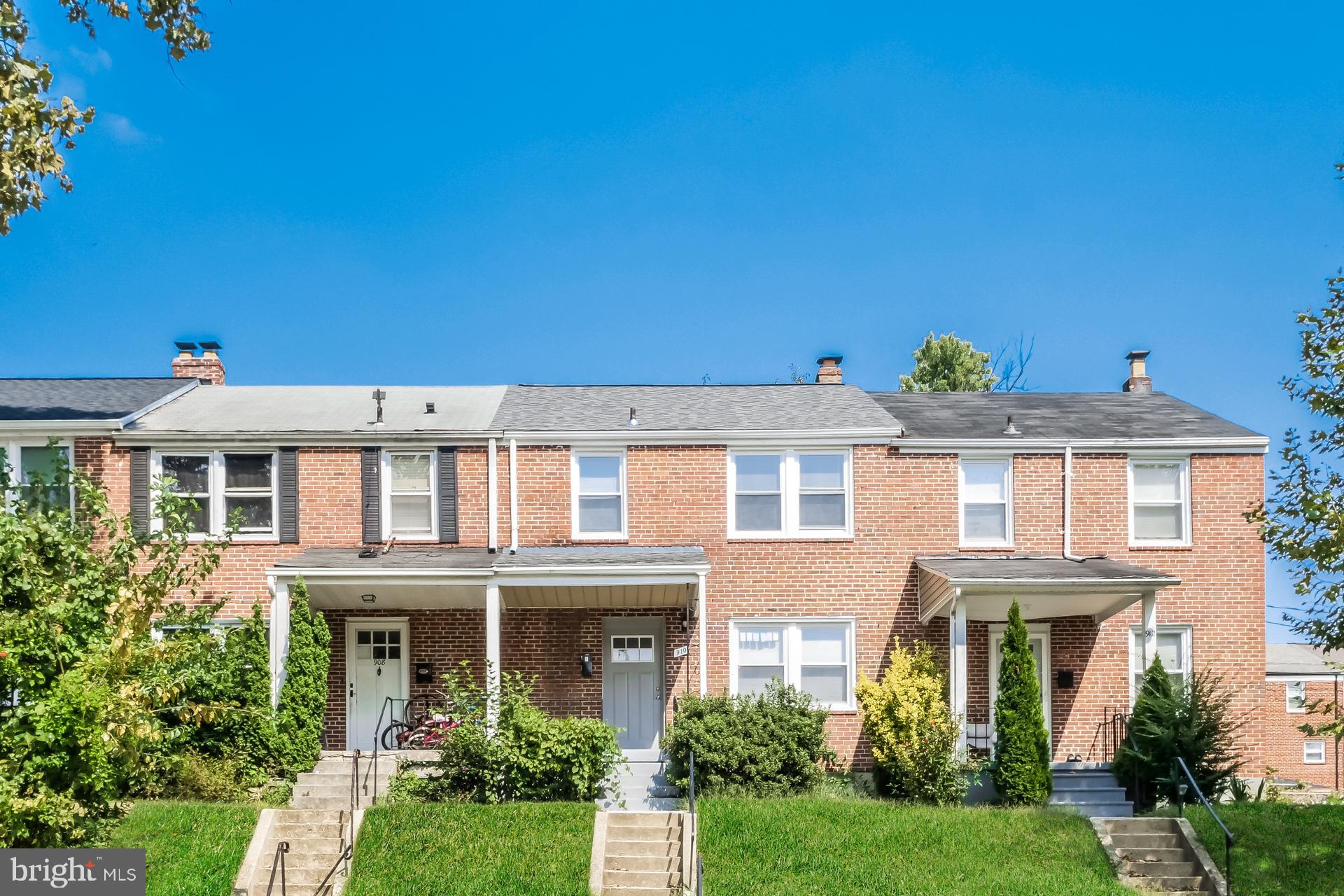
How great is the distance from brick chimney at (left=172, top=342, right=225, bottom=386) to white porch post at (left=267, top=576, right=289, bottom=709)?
23.2ft

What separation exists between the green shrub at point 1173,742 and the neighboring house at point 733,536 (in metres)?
1.85

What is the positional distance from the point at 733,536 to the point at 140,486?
9.48 metres

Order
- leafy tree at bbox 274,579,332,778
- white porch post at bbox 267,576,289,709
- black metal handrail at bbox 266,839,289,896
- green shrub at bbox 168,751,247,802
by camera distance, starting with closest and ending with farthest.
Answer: black metal handrail at bbox 266,839,289,896, green shrub at bbox 168,751,247,802, leafy tree at bbox 274,579,332,778, white porch post at bbox 267,576,289,709

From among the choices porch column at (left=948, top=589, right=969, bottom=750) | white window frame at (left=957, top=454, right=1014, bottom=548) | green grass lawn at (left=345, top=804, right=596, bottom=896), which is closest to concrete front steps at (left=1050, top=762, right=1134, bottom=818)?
porch column at (left=948, top=589, right=969, bottom=750)

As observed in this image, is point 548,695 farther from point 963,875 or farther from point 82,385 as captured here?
point 82,385

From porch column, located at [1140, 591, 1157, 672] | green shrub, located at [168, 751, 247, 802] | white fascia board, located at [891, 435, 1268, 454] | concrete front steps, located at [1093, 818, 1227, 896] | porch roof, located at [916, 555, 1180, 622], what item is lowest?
concrete front steps, located at [1093, 818, 1227, 896]

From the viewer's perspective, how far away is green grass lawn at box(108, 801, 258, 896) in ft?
46.2

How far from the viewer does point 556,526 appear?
20.2 meters

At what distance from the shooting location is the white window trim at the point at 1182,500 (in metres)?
20.6

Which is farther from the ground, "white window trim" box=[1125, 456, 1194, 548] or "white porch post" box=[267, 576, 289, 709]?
"white window trim" box=[1125, 456, 1194, 548]

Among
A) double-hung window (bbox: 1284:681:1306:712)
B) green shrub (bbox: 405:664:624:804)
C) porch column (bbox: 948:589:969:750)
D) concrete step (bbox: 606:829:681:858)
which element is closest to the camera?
concrete step (bbox: 606:829:681:858)

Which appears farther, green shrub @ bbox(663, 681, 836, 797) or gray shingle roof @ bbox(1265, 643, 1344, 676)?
gray shingle roof @ bbox(1265, 643, 1344, 676)

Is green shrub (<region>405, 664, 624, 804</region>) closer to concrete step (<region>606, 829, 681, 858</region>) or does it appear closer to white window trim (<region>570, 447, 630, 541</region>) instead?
concrete step (<region>606, 829, 681, 858</region>)

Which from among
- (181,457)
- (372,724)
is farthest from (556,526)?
(181,457)
